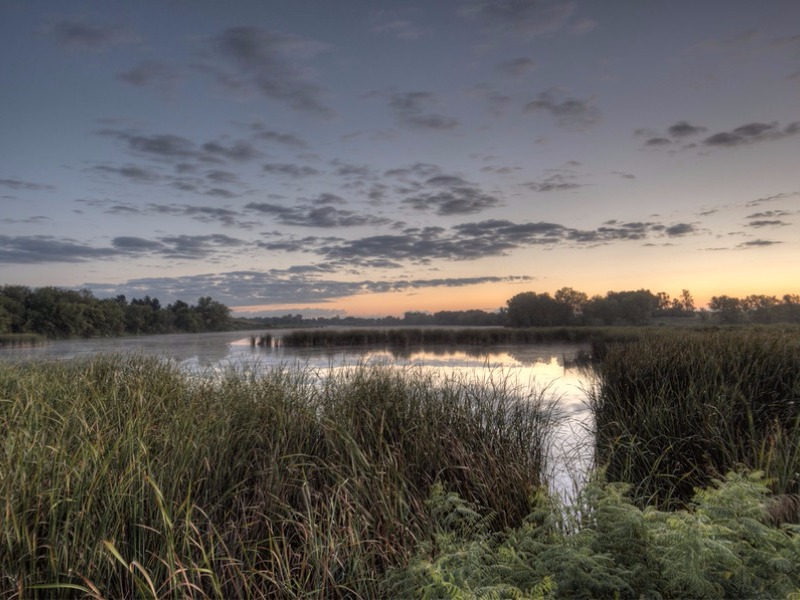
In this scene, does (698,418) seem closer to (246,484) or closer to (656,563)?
(656,563)

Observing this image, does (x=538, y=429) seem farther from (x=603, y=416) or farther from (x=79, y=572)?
(x=79, y=572)

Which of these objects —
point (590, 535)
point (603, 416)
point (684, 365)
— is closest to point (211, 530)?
point (590, 535)

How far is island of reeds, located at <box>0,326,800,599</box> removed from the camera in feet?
9.83

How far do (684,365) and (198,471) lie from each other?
8996 millimetres

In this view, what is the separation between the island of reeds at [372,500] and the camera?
3.00m

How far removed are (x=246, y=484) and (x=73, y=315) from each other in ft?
196

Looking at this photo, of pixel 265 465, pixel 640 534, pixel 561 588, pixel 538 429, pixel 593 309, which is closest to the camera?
pixel 561 588

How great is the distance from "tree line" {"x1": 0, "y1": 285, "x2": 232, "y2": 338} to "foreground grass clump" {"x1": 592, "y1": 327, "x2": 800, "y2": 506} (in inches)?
2199

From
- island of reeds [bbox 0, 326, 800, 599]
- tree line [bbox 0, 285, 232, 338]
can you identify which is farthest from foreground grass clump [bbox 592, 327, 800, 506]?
tree line [bbox 0, 285, 232, 338]

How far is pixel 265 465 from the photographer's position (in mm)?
5328

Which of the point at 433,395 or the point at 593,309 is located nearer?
the point at 433,395

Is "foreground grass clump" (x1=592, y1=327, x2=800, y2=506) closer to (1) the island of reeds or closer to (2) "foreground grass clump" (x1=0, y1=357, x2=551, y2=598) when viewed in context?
(1) the island of reeds

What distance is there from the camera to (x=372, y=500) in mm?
4867

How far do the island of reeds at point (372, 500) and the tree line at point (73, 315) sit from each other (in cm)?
5337
